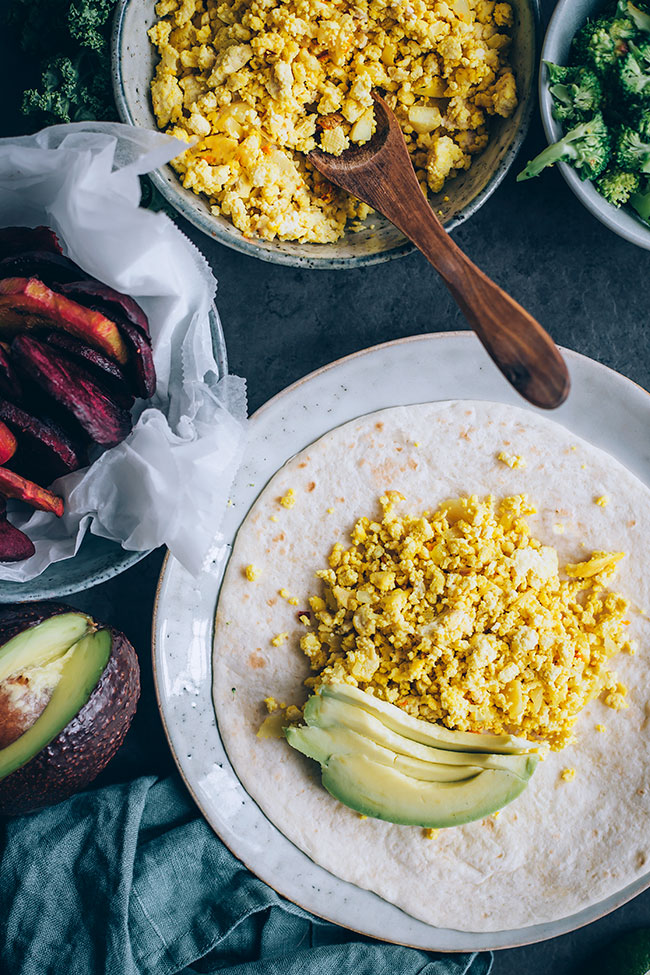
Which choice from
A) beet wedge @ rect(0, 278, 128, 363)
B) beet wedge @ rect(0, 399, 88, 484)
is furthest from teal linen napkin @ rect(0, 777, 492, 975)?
beet wedge @ rect(0, 278, 128, 363)

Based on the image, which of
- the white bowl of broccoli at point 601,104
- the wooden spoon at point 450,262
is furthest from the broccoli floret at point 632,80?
the wooden spoon at point 450,262

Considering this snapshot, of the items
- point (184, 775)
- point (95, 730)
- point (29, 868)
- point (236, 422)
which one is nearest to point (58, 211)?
point (236, 422)

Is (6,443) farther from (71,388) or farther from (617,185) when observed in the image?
(617,185)

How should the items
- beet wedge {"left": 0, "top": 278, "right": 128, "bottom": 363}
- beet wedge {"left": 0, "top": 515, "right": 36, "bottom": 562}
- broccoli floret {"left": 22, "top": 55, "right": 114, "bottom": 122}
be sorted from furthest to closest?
1. broccoli floret {"left": 22, "top": 55, "right": 114, "bottom": 122}
2. beet wedge {"left": 0, "top": 515, "right": 36, "bottom": 562}
3. beet wedge {"left": 0, "top": 278, "right": 128, "bottom": 363}

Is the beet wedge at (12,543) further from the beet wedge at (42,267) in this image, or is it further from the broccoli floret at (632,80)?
the broccoli floret at (632,80)

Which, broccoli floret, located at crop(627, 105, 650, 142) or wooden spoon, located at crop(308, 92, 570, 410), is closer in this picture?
wooden spoon, located at crop(308, 92, 570, 410)

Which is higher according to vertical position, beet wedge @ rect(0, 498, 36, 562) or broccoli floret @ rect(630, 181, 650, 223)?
broccoli floret @ rect(630, 181, 650, 223)

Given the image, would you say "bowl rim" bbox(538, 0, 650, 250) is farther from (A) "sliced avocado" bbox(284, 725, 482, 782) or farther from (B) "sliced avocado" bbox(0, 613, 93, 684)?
(B) "sliced avocado" bbox(0, 613, 93, 684)
